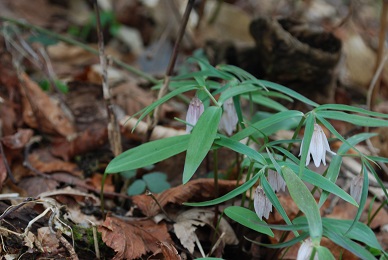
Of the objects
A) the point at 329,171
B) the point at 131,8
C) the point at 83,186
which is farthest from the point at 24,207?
the point at 131,8

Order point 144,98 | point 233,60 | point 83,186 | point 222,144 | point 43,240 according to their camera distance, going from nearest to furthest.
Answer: point 222,144
point 43,240
point 83,186
point 144,98
point 233,60

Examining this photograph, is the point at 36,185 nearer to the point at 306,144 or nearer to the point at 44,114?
the point at 44,114

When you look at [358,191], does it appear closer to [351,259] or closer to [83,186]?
[351,259]

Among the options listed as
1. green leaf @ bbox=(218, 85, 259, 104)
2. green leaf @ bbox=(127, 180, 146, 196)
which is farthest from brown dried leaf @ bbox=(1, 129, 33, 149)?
green leaf @ bbox=(218, 85, 259, 104)

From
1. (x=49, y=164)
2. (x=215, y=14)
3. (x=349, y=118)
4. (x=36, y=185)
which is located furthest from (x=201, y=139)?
(x=215, y=14)

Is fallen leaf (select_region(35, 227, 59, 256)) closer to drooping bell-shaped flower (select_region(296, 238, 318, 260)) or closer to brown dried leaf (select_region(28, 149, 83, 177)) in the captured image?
brown dried leaf (select_region(28, 149, 83, 177))

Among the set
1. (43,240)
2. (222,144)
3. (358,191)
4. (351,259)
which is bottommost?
(351,259)

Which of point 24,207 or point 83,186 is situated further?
point 83,186

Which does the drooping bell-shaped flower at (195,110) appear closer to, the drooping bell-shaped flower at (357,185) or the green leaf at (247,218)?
the green leaf at (247,218)
